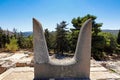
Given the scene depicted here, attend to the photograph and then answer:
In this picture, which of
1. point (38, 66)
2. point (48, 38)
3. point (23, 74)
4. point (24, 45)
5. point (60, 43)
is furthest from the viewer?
point (24, 45)

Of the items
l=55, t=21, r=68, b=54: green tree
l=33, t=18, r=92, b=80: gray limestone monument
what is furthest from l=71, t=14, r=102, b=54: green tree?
l=33, t=18, r=92, b=80: gray limestone monument

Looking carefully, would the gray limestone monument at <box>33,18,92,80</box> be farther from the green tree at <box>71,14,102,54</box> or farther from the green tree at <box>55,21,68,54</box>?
the green tree at <box>55,21,68,54</box>

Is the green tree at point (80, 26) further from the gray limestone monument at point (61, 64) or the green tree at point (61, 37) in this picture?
the gray limestone monument at point (61, 64)

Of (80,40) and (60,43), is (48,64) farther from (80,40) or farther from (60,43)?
(60,43)

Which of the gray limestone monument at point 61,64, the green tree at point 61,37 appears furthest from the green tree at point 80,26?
the gray limestone monument at point 61,64

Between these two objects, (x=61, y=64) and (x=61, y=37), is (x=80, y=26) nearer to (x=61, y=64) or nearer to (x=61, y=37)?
(x=61, y=37)

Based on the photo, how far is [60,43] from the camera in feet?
59.5

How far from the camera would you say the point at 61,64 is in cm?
724

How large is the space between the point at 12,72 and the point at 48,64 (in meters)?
2.83

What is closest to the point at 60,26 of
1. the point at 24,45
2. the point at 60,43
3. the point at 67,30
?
the point at 67,30

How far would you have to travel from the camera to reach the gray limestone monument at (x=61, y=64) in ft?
23.3

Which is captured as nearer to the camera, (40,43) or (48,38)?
(40,43)

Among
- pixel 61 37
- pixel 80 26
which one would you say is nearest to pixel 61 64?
pixel 61 37

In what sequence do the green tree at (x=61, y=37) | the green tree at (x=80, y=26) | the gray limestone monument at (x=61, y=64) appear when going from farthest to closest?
1. the green tree at (x=61, y=37)
2. the green tree at (x=80, y=26)
3. the gray limestone monument at (x=61, y=64)
